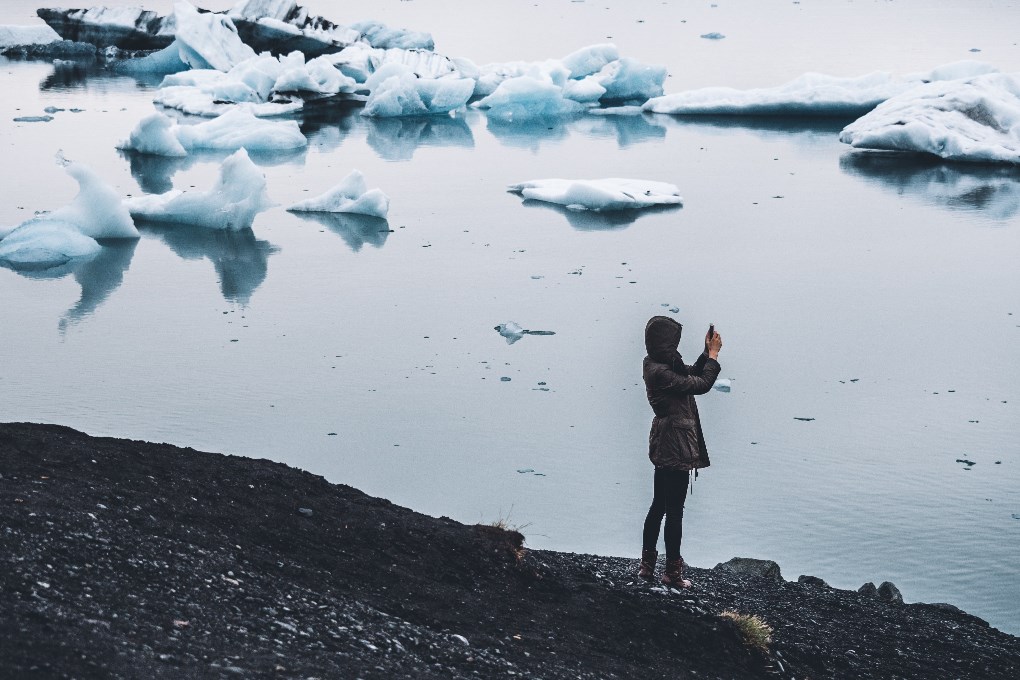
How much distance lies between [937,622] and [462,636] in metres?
2.81

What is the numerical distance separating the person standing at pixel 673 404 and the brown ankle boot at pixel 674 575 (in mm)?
260

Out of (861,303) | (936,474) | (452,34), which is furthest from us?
(452,34)

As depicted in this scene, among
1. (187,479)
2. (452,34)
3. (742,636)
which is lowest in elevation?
(742,636)

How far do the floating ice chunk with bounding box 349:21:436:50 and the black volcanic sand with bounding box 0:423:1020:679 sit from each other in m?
25.8

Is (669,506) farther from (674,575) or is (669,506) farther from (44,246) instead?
(44,246)

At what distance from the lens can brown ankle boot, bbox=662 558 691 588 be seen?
228 inches

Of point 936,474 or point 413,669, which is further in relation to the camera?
point 936,474

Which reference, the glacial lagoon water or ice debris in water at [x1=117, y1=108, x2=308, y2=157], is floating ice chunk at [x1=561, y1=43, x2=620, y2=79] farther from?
ice debris in water at [x1=117, y1=108, x2=308, y2=157]

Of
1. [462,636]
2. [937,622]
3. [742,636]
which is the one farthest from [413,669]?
[937,622]

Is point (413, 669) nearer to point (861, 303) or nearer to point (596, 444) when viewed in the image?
point (596, 444)

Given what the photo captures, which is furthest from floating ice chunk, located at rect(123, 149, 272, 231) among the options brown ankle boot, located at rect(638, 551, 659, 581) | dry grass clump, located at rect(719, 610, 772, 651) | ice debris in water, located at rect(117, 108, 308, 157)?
dry grass clump, located at rect(719, 610, 772, 651)

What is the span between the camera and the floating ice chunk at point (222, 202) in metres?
15.2

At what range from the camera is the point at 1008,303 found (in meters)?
13.1

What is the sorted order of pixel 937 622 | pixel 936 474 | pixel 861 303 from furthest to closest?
pixel 861 303, pixel 936 474, pixel 937 622
